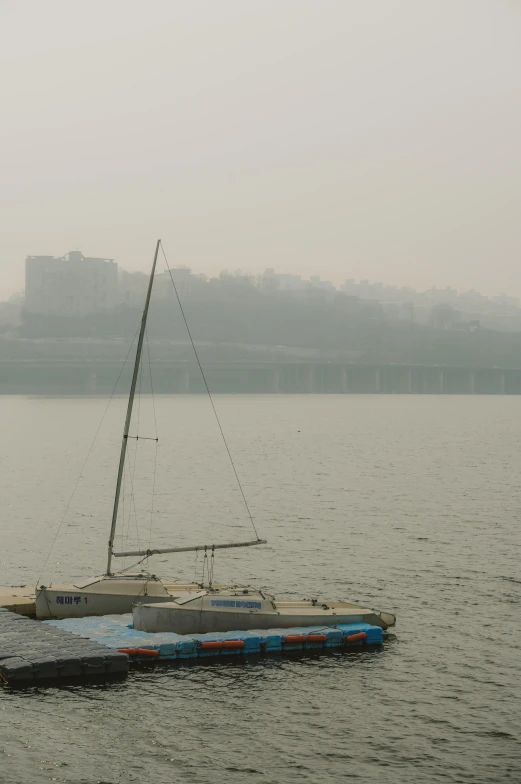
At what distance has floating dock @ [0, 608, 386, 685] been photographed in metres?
44.7

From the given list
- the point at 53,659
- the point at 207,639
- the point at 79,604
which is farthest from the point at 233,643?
the point at 79,604

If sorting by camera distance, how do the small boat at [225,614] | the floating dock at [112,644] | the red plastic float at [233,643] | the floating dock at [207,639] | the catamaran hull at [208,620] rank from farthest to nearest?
the small boat at [225,614]
the catamaran hull at [208,620]
the red plastic float at [233,643]
the floating dock at [207,639]
the floating dock at [112,644]

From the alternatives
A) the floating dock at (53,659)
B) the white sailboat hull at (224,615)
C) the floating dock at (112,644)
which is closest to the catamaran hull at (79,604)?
the floating dock at (112,644)

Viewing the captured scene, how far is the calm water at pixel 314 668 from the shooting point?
37.9m

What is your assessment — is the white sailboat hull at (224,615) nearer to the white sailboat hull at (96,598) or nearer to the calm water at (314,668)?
the white sailboat hull at (96,598)

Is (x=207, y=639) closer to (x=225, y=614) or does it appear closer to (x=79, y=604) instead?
(x=225, y=614)

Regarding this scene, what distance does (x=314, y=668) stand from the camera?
4791 cm

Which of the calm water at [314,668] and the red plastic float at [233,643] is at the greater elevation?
the red plastic float at [233,643]

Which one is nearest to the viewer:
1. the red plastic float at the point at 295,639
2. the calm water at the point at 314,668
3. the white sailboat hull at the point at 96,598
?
the calm water at the point at 314,668

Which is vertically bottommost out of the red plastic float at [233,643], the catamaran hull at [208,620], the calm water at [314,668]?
the calm water at [314,668]

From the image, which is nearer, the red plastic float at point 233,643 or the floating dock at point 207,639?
the floating dock at point 207,639

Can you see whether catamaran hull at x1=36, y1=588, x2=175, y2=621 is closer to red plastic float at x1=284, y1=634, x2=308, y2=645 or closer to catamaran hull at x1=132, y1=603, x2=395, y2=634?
catamaran hull at x1=132, y1=603, x2=395, y2=634

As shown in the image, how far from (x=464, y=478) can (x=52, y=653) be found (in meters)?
100

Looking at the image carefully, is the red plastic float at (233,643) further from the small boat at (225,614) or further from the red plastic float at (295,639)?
the red plastic float at (295,639)
